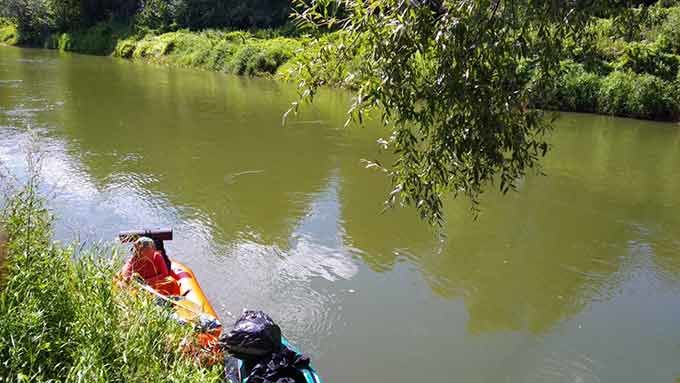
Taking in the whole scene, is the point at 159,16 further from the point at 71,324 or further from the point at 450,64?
the point at 450,64

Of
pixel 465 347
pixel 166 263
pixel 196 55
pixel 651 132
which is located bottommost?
pixel 465 347

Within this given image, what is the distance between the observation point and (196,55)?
29688 millimetres

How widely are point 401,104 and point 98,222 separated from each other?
6.48 meters

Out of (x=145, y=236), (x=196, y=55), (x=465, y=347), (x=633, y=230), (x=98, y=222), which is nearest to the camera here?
(x=465, y=347)

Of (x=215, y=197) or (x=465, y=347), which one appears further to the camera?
(x=215, y=197)

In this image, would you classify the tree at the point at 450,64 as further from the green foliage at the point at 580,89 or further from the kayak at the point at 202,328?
the green foliage at the point at 580,89

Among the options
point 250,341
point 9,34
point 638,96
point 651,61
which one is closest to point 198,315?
point 250,341

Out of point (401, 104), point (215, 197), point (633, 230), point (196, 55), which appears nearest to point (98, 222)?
point (215, 197)

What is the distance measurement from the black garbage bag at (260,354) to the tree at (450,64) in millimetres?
1607

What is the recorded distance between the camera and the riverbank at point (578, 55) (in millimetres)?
3266

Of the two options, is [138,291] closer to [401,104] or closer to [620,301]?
[401,104]

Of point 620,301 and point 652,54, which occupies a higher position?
point 652,54

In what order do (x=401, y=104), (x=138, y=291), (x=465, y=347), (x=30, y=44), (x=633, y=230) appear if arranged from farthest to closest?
1. (x=30, y=44)
2. (x=633, y=230)
3. (x=465, y=347)
4. (x=138, y=291)
5. (x=401, y=104)

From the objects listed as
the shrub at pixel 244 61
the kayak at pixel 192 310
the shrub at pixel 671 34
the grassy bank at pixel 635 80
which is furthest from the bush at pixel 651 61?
the kayak at pixel 192 310
